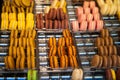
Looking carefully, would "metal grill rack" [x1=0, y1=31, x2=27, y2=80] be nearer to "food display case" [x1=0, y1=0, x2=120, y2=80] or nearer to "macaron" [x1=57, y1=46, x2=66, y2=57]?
"food display case" [x1=0, y1=0, x2=120, y2=80]

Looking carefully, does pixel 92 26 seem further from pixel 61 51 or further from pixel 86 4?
pixel 61 51

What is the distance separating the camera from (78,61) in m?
3.17

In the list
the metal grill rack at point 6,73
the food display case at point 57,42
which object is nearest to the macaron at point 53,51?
the food display case at point 57,42

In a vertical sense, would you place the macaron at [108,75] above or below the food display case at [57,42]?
below

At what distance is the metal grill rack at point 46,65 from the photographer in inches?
121

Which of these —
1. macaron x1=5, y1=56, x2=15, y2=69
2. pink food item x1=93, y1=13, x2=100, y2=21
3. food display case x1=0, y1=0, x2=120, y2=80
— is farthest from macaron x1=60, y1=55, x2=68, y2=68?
pink food item x1=93, y1=13, x2=100, y2=21

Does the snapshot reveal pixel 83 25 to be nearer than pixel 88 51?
No

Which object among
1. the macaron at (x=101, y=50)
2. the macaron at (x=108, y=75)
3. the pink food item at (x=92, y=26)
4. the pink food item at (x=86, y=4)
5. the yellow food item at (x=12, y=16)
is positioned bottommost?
the macaron at (x=108, y=75)

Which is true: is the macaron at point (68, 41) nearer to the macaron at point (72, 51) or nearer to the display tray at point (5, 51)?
the macaron at point (72, 51)

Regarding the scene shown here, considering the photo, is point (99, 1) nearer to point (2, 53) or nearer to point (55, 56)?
point (55, 56)

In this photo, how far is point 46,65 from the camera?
127 inches

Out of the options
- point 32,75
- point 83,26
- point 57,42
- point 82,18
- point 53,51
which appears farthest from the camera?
point 82,18

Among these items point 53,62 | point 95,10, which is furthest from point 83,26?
point 53,62

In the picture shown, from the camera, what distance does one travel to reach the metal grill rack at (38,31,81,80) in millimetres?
3082
